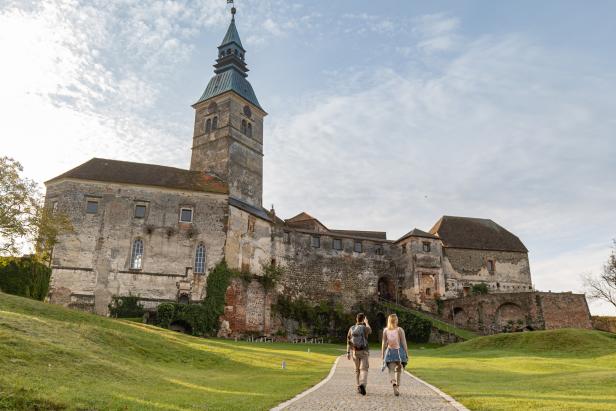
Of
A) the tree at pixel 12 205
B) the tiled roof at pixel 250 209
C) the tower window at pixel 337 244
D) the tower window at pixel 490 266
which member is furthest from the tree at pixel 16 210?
the tower window at pixel 490 266

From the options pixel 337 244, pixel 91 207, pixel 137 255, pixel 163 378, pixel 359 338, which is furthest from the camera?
pixel 337 244

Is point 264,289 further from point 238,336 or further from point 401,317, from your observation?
point 401,317

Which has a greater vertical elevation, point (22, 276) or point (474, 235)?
point (474, 235)

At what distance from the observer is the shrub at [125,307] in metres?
40.4

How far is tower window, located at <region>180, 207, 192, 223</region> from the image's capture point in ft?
146

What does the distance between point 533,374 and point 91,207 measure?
3662 centimetres

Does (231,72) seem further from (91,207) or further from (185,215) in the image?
(91,207)

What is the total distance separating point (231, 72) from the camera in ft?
193

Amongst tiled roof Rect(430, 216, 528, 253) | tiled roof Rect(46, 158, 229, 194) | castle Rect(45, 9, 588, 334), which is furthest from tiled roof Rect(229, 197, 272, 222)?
tiled roof Rect(430, 216, 528, 253)

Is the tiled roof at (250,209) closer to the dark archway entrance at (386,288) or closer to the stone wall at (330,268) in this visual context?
A: the stone wall at (330,268)

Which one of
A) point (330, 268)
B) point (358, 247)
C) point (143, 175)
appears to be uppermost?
point (143, 175)

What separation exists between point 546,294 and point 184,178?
3711cm

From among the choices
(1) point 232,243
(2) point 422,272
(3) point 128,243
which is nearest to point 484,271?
(2) point 422,272

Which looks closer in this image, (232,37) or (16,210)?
(16,210)
